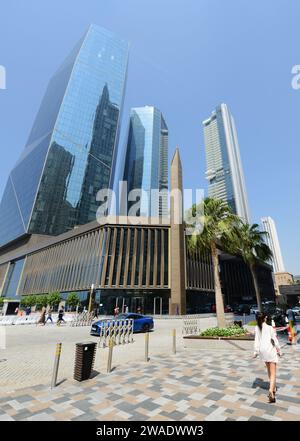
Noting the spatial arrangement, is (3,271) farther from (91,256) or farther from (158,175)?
(158,175)

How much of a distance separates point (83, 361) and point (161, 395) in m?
2.61

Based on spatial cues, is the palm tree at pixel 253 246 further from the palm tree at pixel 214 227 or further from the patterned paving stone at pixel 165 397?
the patterned paving stone at pixel 165 397

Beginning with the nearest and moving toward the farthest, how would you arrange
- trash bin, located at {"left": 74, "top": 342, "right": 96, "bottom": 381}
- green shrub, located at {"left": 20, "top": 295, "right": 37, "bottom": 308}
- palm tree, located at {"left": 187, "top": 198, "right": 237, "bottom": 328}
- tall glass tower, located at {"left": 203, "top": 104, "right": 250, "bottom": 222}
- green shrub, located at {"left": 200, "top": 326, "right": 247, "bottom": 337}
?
trash bin, located at {"left": 74, "top": 342, "right": 96, "bottom": 381}, green shrub, located at {"left": 200, "top": 326, "right": 247, "bottom": 337}, palm tree, located at {"left": 187, "top": 198, "right": 237, "bottom": 328}, green shrub, located at {"left": 20, "top": 295, "right": 37, "bottom": 308}, tall glass tower, located at {"left": 203, "top": 104, "right": 250, "bottom": 222}

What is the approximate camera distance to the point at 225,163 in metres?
179

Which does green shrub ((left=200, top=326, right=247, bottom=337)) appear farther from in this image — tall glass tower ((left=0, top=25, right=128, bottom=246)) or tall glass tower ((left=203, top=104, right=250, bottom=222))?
tall glass tower ((left=203, top=104, right=250, bottom=222))

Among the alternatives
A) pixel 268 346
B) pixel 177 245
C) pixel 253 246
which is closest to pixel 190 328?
pixel 253 246

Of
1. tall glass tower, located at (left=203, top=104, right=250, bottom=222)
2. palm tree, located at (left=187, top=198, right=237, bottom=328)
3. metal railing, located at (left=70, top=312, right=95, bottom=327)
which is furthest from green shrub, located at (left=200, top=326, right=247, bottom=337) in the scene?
tall glass tower, located at (left=203, top=104, right=250, bottom=222)

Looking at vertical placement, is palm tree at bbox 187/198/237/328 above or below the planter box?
above

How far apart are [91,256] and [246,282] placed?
51473 mm


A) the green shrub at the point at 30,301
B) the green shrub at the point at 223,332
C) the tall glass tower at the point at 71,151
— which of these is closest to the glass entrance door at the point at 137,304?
the green shrub at the point at 30,301

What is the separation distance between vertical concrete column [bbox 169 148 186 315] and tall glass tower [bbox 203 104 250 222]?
123914 mm

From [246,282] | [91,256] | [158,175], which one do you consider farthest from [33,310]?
[158,175]

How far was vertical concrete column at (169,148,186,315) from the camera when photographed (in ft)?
138

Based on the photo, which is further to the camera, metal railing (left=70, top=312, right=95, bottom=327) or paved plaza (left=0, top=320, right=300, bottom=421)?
metal railing (left=70, top=312, right=95, bottom=327)
